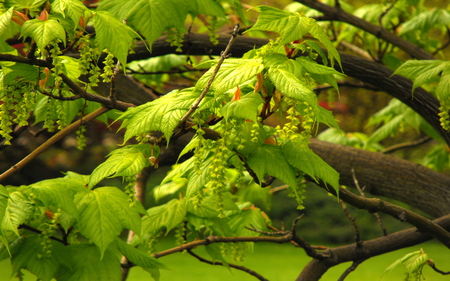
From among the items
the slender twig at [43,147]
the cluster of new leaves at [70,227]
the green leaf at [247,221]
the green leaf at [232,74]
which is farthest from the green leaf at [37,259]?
the green leaf at [247,221]

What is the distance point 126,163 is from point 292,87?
47 centimetres

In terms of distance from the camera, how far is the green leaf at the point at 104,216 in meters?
1.42

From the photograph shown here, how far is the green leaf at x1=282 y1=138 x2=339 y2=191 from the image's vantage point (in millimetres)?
1182

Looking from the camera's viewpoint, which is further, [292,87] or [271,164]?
[271,164]

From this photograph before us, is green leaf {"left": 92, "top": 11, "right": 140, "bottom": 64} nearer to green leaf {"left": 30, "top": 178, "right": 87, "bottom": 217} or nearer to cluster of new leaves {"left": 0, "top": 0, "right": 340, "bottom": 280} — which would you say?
cluster of new leaves {"left": 0, "top": 0, "right": 340, "bottom": 280}

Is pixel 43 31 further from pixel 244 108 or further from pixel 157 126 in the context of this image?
pixel 244 108

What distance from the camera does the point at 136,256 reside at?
1614 millimetres

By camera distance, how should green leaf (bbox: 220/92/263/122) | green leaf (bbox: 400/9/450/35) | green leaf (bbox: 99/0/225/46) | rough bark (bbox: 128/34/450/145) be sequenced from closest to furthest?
1. green leaf (bbox: 220/92/263/122)
2. green leaf (bbox: 99/0/225/46)
3. rough bark (bbox: 128/34/450/145)
4. green leaf (bbox: 400/9/450/35)

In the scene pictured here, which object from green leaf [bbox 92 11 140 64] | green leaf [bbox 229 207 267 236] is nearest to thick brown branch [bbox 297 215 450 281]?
green leaf [bbox 229 207 267 236]

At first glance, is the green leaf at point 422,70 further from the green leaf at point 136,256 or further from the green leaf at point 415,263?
the green leaf at point 136,256

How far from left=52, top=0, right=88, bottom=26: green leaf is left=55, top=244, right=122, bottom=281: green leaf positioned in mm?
757

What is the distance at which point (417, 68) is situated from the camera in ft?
6.03

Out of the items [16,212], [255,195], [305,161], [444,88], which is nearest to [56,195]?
[16,212]

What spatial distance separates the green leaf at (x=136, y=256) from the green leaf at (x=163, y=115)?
22.3 inches
